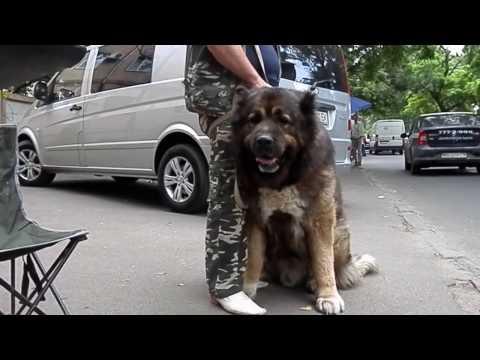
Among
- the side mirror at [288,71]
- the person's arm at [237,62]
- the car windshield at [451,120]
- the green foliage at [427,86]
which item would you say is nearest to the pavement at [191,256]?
the person's arm at [237,62]

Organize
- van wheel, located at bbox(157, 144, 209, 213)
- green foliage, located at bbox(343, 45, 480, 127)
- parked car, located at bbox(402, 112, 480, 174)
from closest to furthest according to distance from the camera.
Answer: van wheel, located at bbox(157, 144, 209, 213) → parked car, located at bbox(402, 112, 480, 174) → green foliage, located at bbox(343, 45, 480, 127)

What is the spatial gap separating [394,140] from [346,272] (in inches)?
1443

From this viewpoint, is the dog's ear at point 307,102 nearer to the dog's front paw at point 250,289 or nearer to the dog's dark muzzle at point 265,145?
the dog's dark muzzle at point 265,145

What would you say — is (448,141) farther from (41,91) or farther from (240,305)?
(240,305)

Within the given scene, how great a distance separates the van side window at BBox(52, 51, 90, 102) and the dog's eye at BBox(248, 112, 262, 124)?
219 inches

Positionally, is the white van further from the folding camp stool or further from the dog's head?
the folding camp stool

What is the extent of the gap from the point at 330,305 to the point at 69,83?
6411mm

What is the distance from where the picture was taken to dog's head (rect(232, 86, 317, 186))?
119 inches

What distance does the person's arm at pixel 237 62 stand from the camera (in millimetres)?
3105

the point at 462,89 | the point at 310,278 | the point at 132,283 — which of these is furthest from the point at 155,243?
the point at 462,89

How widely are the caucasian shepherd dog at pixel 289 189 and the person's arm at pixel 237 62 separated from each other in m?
0.11

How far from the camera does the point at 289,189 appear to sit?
3.24 meters

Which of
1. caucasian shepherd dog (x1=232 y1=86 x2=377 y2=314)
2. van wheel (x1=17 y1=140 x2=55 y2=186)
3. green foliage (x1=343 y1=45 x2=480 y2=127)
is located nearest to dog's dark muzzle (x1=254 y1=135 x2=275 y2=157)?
caucasian shepherd dog (x1=232 y1=86 x2=377 y2=314)
